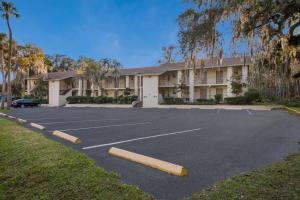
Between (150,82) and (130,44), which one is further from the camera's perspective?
(130,44)

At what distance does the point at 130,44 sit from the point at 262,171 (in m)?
34.9

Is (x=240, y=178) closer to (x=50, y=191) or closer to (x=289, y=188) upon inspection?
(x=289, y=188)

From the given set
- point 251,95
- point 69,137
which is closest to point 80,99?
point 251,95

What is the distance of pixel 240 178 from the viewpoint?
3916 mm

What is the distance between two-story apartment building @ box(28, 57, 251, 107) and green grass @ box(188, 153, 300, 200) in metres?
23.0

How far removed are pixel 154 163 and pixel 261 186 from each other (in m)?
1.95

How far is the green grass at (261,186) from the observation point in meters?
3.25

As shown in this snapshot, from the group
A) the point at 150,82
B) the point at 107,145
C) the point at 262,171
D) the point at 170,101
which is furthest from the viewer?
the point at 150,82

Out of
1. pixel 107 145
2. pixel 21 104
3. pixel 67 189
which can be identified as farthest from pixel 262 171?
pixel 21 104

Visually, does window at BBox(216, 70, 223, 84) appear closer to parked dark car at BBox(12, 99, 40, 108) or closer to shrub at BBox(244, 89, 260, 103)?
shrub at BBox(244, 89, 260, 103)

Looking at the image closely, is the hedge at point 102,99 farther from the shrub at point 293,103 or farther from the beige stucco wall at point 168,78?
the shrub at point 293,103

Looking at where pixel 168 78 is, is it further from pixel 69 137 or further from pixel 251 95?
pixel 69 137

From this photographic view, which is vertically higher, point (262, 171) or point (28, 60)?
point (28, 60)

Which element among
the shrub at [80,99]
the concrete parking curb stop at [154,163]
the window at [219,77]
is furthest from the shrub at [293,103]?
the shrub at [80,99]
